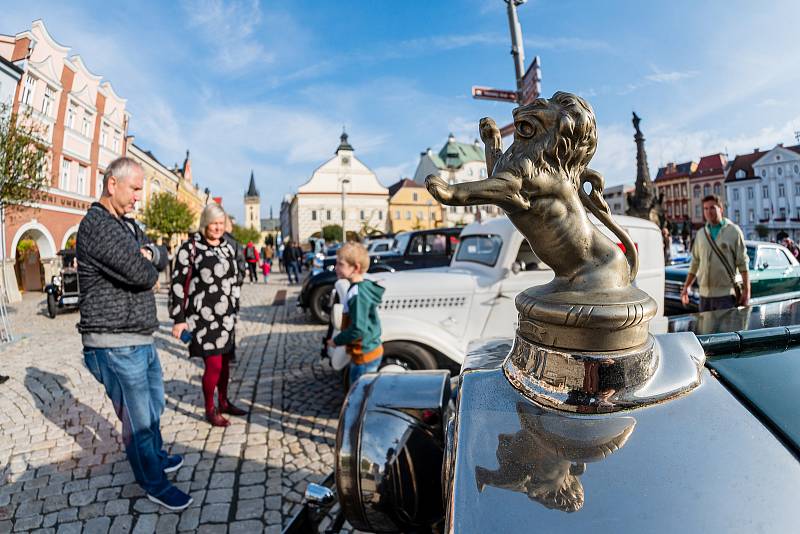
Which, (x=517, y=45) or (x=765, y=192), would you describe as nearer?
(x=517, y=45)

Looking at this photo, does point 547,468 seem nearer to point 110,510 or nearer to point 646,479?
point 646,479

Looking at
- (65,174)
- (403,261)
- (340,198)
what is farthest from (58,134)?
(340,198)

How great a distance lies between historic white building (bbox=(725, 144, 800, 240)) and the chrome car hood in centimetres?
6097

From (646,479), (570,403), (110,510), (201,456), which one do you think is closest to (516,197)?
(570,403)

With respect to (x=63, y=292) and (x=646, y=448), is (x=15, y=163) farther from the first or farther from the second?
(x=646, y=448)

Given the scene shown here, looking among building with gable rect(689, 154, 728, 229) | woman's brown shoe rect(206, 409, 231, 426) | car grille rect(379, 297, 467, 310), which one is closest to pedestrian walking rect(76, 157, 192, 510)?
woman's brown shoe rect(206, 409, 231, 426)

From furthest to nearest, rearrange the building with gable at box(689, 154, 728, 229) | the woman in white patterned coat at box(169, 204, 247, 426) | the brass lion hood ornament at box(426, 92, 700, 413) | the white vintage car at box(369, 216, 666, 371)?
the building with gable at box(689, 154, 728, 229) → the white vintage car at box(369, 216, 666, 371) → the woman in white patterned coat at box(169, 204, 247, 426) → the brass lion hood ornament at box(426, 92, 700, 413)

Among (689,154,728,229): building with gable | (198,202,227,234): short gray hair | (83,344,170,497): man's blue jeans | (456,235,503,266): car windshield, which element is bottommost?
(83,344,170,497): man's blue jeans

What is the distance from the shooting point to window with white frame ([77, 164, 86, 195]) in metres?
21.2

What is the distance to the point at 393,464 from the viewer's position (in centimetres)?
114

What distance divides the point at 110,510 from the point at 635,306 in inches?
119

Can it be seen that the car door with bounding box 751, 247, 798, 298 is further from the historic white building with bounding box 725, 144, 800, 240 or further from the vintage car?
the historic white building with bounding box 725, 144, 800, 240

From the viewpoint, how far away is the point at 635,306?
0.73 metres

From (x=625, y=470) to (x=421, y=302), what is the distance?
3.57 m
